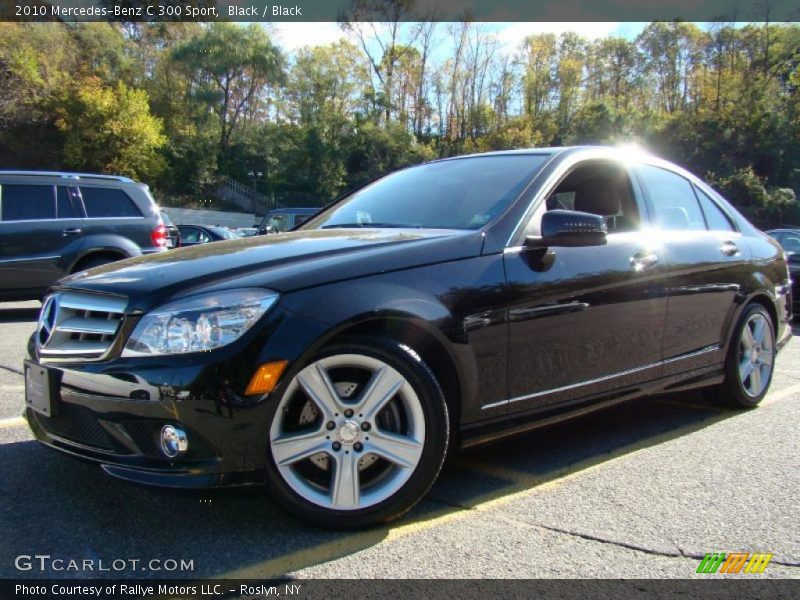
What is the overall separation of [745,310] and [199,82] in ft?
175

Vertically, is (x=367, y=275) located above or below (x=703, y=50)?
below

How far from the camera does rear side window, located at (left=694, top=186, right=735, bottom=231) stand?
14.6 ft

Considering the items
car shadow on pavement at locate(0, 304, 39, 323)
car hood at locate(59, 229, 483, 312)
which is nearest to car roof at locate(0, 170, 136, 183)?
car shadow on pavement at locate(0, 304, 39, 323)

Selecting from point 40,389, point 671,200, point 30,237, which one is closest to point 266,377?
point 40,389

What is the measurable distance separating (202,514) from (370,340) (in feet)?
3.21

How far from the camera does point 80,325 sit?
2.62m

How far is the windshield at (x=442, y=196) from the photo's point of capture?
331cm

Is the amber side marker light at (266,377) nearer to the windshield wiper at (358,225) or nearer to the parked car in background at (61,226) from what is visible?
the windshield wiper at (358,225)

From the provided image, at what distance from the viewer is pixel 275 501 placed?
7.99ft

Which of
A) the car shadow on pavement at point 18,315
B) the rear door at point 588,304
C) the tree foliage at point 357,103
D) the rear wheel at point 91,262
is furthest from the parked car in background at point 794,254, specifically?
the tree foliage at point 357,103

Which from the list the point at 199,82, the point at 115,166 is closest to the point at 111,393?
the point at 115,166

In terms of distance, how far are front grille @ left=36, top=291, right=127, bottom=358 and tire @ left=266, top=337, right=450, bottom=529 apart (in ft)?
2.33

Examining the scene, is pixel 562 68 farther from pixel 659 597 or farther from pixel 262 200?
pixel 659 597

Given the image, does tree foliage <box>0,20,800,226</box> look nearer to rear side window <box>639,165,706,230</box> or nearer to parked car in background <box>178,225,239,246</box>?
parked car in background <box>178,225,239,246</box>
